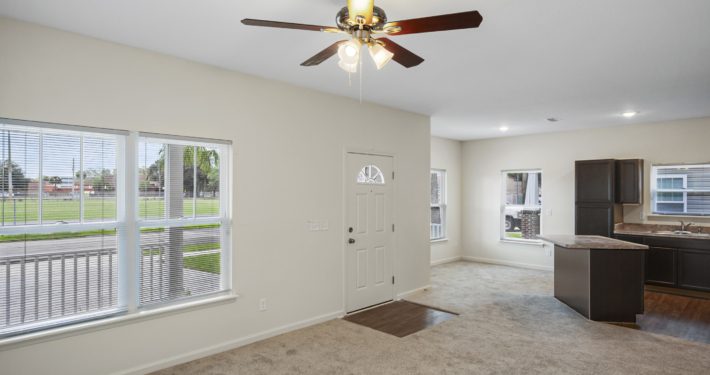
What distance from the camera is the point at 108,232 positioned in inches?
124

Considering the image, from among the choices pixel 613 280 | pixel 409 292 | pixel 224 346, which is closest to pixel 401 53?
pixel 224 346

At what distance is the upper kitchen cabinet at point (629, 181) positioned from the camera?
5980 mm

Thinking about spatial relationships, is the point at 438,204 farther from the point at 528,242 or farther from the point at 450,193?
the point at 528,242

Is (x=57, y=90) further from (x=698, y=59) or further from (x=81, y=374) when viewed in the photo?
(x=698, y=59)

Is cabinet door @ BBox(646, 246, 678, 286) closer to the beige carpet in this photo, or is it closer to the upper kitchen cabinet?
the upper kitchen cabinet

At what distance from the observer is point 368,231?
5.04 metres

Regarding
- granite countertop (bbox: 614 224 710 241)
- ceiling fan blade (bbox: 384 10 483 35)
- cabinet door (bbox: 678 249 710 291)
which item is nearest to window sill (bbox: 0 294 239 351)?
ceiling fan blade (bbox: 384 10 483 35)

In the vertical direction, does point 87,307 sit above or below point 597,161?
below

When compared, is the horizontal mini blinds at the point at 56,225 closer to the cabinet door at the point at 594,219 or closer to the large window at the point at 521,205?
the cabinet door at the point at 594,219

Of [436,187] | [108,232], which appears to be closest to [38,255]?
[108,232]

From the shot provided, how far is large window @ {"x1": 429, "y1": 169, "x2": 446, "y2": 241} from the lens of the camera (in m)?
8.02

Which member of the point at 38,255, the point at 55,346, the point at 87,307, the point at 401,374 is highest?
the point at 38,255

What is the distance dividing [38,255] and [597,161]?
23.0 feet

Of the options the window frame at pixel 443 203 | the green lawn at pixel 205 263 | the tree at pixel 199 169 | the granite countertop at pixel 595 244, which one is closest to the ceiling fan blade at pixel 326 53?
the tree at pixel 199 169
